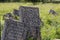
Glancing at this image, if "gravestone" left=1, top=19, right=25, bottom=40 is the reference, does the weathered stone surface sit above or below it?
above

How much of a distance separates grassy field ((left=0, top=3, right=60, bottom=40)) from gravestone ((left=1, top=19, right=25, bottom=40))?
0.32ft

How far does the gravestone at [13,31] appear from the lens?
1905mm

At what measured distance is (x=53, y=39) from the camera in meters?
1.90

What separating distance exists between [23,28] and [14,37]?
163 millimetres

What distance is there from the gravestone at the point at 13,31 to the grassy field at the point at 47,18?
0.32 ft

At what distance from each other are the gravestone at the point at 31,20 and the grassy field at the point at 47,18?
0.06m

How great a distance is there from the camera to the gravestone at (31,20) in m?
1.93

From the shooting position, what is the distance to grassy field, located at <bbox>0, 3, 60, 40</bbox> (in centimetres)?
191

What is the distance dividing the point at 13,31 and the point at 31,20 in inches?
10.7

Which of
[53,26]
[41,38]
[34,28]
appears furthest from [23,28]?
[53,26]

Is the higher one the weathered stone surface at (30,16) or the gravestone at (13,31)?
the weathered stone surface at (30,16)

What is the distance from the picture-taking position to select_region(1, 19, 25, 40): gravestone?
1905 millimetres

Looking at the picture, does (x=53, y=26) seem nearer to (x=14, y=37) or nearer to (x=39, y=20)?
(x=39, y=20)

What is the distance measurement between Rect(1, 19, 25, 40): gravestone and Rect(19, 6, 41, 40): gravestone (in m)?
0.08
